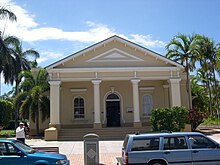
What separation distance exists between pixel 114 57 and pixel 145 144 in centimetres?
1631

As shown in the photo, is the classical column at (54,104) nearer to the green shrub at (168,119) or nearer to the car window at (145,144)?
the green shrub at (168,119)

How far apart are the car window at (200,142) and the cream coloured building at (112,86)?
566 inches

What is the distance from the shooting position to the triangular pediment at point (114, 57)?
82.8 feet

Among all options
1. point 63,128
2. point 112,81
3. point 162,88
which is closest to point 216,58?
point 162,88

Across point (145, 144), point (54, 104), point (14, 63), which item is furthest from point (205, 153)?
point (14, 63)

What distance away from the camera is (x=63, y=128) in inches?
1034

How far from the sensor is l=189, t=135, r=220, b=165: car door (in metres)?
9.41

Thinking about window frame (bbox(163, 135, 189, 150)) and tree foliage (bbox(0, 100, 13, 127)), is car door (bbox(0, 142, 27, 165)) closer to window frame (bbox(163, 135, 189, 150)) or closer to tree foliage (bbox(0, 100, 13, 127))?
window frame (bbox(163, 135, 189, 150))

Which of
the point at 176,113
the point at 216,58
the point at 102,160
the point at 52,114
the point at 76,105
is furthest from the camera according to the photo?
the point at 216,58

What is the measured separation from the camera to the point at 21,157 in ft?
29.9

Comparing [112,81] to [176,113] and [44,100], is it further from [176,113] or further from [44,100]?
[176,113]

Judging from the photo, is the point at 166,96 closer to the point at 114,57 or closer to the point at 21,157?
the point at 114,57

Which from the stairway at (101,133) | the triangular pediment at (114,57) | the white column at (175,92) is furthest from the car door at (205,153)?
the triangular pediment at (114,57)

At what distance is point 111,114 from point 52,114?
5849 millimetres
